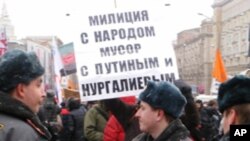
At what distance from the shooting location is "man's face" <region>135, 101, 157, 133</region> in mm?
3422

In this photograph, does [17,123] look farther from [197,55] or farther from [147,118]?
[197,55]

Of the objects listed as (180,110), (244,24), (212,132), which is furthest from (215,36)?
(180,110)

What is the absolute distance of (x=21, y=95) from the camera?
2.87m

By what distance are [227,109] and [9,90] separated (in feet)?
3.75

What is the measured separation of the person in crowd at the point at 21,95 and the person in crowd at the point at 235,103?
0.94 metres

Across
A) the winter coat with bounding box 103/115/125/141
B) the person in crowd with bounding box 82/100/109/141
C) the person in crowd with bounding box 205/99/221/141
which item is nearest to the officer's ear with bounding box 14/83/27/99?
the winter coat with bounding box 103/115/125/141

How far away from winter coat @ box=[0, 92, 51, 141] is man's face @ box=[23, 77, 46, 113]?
74 millimetres

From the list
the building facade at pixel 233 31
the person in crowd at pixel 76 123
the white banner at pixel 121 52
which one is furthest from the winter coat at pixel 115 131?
the building facade at pixel 233 31

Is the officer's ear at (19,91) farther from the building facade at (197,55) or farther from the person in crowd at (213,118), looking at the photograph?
the building facade at (197,55)

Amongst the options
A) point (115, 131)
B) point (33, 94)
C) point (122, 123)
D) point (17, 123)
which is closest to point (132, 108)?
point (122, 123)

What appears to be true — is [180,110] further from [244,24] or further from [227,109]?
[244,24]

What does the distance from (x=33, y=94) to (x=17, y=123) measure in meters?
0.26

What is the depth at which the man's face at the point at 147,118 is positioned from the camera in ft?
11.2

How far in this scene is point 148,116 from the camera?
3.46 metres
